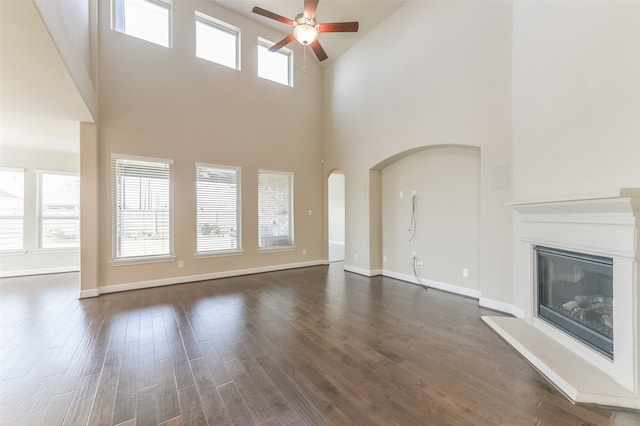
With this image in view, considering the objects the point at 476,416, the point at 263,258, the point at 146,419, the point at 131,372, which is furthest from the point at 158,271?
the point at 476,416

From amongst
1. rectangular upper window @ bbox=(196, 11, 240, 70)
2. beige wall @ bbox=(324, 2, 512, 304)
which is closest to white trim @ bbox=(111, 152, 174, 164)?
rectangular upper window @ bbox=(196, 11, 240, 70)

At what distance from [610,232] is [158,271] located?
237 inches

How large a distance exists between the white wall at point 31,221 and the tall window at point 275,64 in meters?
4.97

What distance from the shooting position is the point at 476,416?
169 centimetres

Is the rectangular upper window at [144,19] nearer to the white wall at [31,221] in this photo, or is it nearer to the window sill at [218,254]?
the white wall at [31,221]

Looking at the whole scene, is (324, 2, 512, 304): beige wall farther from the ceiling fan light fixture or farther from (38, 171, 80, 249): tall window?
(38, 171, 80, 249): tall window

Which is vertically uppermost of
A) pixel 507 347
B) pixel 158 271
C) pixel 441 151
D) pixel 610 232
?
pixel 441 151

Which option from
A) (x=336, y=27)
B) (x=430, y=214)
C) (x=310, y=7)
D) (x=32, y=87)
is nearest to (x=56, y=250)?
(x=32, y=87)

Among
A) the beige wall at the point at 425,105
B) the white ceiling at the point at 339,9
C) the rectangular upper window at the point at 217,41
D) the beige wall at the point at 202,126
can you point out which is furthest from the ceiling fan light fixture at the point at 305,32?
the rectangular upper window at the point at 217,41

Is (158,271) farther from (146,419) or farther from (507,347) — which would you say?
(507,347)

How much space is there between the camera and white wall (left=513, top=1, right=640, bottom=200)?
7.08 ft

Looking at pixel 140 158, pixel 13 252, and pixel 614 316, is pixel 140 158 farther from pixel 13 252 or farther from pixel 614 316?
pixel 614 316

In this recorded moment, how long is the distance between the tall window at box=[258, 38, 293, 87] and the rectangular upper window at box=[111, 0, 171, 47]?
1897mm

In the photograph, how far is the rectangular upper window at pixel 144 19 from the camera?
181 inches
